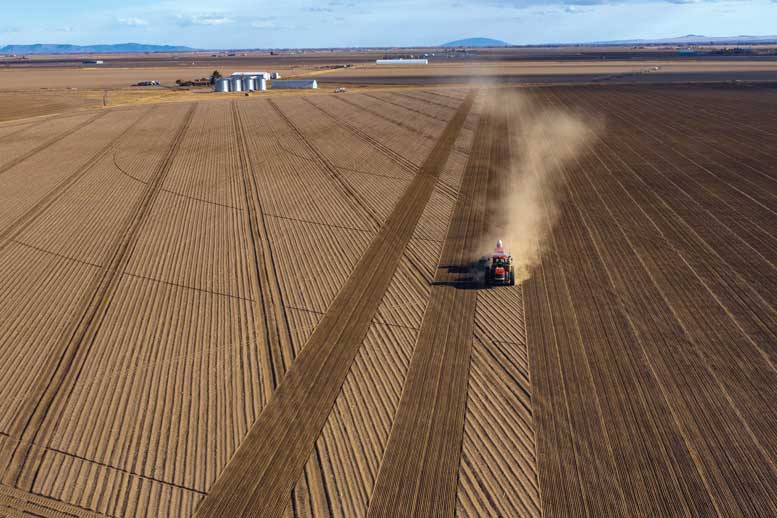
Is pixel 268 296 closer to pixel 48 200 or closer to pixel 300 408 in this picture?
pixel 300 408

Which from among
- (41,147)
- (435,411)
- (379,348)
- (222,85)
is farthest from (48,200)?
(222,85)

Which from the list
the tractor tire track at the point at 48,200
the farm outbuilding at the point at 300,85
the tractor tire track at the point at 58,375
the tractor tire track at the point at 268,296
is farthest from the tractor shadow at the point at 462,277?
the farm outbuilding at the point at 300,85

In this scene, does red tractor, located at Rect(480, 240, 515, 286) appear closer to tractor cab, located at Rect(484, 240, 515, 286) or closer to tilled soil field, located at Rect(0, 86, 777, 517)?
tractor cab, located at Rect(484, 240, 515, 286)

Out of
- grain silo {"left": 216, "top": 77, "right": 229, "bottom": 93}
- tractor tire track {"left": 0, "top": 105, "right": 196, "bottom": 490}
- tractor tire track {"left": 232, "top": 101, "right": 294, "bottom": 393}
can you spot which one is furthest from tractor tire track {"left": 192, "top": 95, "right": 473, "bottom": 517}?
grain silo {"left": 216, "top": 77, "right": 229, "bottom": 93}

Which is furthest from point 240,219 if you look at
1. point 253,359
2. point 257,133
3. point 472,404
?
point 257,133

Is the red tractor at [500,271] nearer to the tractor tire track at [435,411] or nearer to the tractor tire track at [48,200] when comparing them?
the tractor tire track at [435,411]
